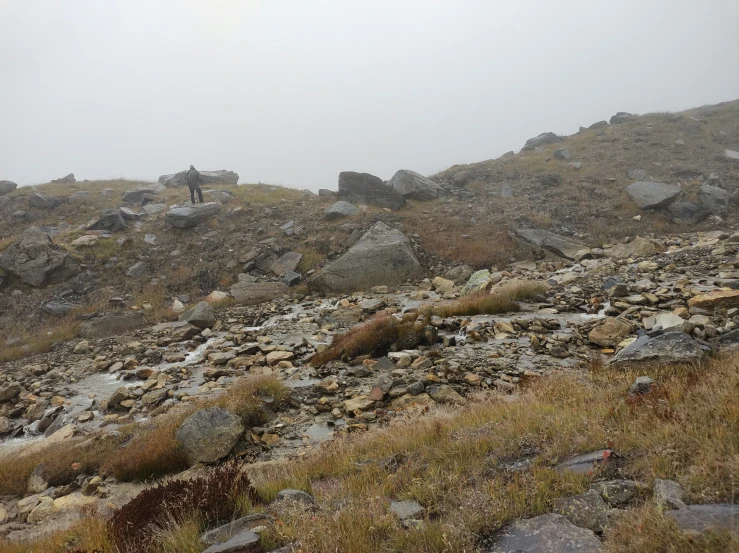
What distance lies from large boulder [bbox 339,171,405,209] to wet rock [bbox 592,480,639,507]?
25.0 m

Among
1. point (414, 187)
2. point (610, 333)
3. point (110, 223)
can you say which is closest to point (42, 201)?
point (110, 223)

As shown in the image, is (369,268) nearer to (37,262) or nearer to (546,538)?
(37,262)

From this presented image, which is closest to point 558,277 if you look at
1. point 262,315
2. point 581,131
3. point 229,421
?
point 262,315

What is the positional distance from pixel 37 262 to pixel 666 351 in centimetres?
2489

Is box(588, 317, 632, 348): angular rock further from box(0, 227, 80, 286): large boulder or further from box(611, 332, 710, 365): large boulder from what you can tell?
box(0, 227, 80, 286): large boulder

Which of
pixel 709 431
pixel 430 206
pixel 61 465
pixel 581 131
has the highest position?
pixel 581 131

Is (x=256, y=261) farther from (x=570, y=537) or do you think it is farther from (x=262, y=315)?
(x=570, y=537)

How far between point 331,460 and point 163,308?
1658 cm

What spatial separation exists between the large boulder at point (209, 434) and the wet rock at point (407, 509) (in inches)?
175

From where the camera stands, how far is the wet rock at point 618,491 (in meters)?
3.16

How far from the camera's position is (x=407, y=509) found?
367 centimetres

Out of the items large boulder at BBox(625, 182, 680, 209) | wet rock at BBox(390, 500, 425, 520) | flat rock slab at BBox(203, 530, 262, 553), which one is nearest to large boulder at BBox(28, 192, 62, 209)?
flat rock slab at BBox(203, 530, 262, 553)

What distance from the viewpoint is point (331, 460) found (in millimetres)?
5398

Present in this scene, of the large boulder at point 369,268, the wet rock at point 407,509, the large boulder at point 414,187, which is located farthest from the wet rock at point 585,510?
the large boulder at point 414,187
